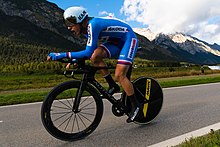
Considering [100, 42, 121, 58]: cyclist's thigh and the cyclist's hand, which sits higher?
[100, 42, 121, 58]: cyclist's thigh

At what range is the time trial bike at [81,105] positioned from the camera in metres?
4.09

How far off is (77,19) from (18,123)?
8.25 feet

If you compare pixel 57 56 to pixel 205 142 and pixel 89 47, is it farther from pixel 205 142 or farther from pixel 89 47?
pixel 205 142

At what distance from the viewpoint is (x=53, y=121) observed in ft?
14.0

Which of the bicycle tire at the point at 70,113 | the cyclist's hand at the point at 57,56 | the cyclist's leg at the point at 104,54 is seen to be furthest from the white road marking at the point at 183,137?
the cyclist's hand at the point at 57,56

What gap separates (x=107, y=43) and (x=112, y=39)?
110 millimetres

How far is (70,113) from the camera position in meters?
4.66

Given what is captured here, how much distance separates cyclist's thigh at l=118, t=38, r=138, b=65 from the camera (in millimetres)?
4477

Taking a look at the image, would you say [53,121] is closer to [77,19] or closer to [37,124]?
[37,124]

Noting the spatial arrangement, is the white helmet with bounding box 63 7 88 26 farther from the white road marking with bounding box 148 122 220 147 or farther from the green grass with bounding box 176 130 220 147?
the green grass with bounding box 176 130 220 147

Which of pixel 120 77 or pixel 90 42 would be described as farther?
pixel 120 77

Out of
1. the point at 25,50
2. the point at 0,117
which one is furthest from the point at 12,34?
the point at 0,117

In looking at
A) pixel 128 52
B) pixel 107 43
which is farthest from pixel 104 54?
pixel 128 52

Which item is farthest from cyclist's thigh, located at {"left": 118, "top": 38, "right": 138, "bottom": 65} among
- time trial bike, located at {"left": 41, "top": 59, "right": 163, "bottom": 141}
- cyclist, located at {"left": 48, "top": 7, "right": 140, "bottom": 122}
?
time trial bike, located at {"left": 41, "top": 59, "right": 163, "bottom": 141}
